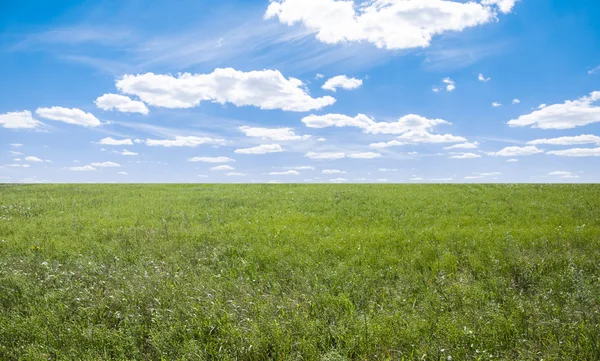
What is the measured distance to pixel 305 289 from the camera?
7.91 m

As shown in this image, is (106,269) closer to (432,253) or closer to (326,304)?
(326,304)

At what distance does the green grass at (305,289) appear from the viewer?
580 cm

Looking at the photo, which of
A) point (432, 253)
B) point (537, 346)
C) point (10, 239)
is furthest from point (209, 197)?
point (537, 346)

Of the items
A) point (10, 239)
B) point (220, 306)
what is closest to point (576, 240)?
point (220, 306)

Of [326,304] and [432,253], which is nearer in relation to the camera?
[326,304]

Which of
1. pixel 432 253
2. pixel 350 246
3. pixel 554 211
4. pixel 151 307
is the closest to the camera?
pixel 151 307

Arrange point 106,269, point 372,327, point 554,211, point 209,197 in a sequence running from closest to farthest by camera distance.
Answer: point 372,327
point 106,269
point 554,211
point 209,197

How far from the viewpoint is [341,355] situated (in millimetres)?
5500

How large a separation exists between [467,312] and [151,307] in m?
6.27

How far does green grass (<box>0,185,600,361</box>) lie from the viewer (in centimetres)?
580

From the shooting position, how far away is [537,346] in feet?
18.5

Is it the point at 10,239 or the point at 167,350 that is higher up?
the point at 10,239

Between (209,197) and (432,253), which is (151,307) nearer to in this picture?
(432,253)

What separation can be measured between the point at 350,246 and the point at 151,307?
5997mm
